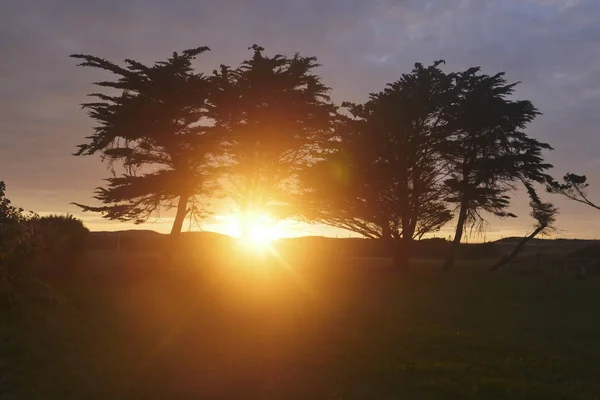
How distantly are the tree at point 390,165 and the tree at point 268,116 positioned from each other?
1875mm

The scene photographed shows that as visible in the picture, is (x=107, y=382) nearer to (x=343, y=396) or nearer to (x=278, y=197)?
(x=343, y=396)

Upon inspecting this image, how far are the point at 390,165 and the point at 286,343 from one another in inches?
970

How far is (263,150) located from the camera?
3819 cm

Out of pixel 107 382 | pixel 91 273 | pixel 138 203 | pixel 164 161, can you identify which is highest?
pixel 164 161

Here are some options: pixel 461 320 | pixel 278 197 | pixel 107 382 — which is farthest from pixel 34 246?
pixel 278 197

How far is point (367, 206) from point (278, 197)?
5.57 metres

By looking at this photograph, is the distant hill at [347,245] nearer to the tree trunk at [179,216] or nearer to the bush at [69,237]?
the tree trunk at [179,216]

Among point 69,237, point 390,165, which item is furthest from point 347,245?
point 69,237

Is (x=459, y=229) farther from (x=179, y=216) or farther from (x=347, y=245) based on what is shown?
(x=347, y=245)

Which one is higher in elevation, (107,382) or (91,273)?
(91,273)

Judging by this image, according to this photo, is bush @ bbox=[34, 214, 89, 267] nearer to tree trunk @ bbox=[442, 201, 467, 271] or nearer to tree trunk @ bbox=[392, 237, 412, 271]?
tree trunk @ bbox=[392, 237, 412, 271]

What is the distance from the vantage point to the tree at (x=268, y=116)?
37.2 metres

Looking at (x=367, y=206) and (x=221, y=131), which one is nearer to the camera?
(x=221, y=131)

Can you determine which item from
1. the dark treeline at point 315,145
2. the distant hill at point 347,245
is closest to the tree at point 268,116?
the dark treeline at point 315,145
